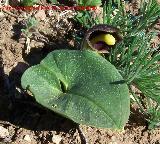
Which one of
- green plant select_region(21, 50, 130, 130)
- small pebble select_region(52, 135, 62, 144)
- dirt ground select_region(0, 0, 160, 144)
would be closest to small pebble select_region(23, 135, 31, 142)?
dirt ground select_region(0, 0, 160, 144)

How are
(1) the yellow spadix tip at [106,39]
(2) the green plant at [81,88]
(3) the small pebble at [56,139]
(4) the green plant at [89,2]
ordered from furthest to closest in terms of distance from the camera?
(4) the green plant at [89,2], (1) the yellow spadix tip at [106,39], (3) the small pebble at [56,139], (2) the green plant at [81,88]

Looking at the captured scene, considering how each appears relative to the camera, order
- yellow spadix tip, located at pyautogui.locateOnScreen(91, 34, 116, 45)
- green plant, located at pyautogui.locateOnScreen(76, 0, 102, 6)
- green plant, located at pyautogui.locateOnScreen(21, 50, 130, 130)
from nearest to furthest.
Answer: green plant, located at pyautogui.locateOnScreen(21, 50, 130, 130)
yellow spadix tip, located at pyautogui.locateOnScreen(91, 34, 116, 45)
green plant, located at pyautogui.locateOnScreen(76, 0, 102, 6)

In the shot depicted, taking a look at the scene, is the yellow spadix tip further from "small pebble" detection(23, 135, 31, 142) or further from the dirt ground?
"small pebble" detection(23, 135, 31, 142)

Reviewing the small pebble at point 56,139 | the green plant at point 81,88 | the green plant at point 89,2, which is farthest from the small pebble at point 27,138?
the green plant at point 89,2

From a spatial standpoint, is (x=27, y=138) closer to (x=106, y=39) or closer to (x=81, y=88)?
(x=81, y=88)

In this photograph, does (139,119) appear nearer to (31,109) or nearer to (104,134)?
(104,134)

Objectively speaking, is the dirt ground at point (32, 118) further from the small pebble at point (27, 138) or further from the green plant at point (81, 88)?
the green plant at point (81, 88)

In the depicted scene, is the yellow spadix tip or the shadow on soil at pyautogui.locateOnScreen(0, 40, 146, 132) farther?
the yellow spadix tip
